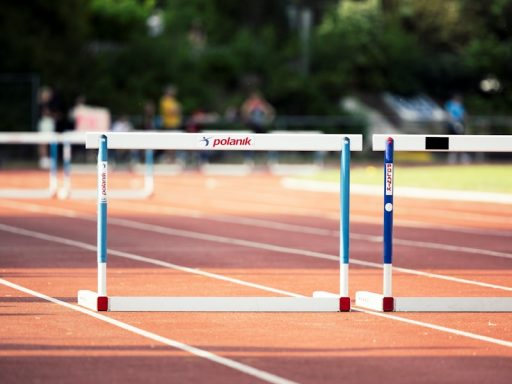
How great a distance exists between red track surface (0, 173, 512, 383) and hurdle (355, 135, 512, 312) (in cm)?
23

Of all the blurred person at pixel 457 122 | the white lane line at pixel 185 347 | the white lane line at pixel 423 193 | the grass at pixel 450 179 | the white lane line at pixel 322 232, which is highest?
the blurred person at pixel 457 122

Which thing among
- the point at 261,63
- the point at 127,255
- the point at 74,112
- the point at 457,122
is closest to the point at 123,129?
the point at 74,112

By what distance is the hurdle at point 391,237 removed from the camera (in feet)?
35.3

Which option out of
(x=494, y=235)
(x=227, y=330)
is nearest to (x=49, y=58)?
(x=494, y=235)

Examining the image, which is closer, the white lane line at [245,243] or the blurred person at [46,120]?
the white lane line at [245,243]

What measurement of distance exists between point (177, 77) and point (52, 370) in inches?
1574

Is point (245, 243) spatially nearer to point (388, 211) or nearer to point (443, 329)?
point (388, 211)

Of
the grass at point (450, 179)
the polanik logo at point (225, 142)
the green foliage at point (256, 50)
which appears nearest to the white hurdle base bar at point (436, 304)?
the polanik logo at point (225, 142)

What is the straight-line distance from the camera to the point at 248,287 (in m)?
12.5

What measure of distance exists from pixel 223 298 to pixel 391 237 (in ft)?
4.37

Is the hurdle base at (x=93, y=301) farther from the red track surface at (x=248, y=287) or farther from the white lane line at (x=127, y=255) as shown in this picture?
→ the white lane line at (x=127, y=255)

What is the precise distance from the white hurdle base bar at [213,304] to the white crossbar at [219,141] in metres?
1.10

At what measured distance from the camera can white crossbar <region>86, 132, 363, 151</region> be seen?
10766mm

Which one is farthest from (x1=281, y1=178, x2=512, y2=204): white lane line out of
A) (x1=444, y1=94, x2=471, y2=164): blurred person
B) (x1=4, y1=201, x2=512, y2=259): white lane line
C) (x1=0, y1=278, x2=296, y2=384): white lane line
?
(x1=0, y1=278, x2=296, y2=384): white lane line
